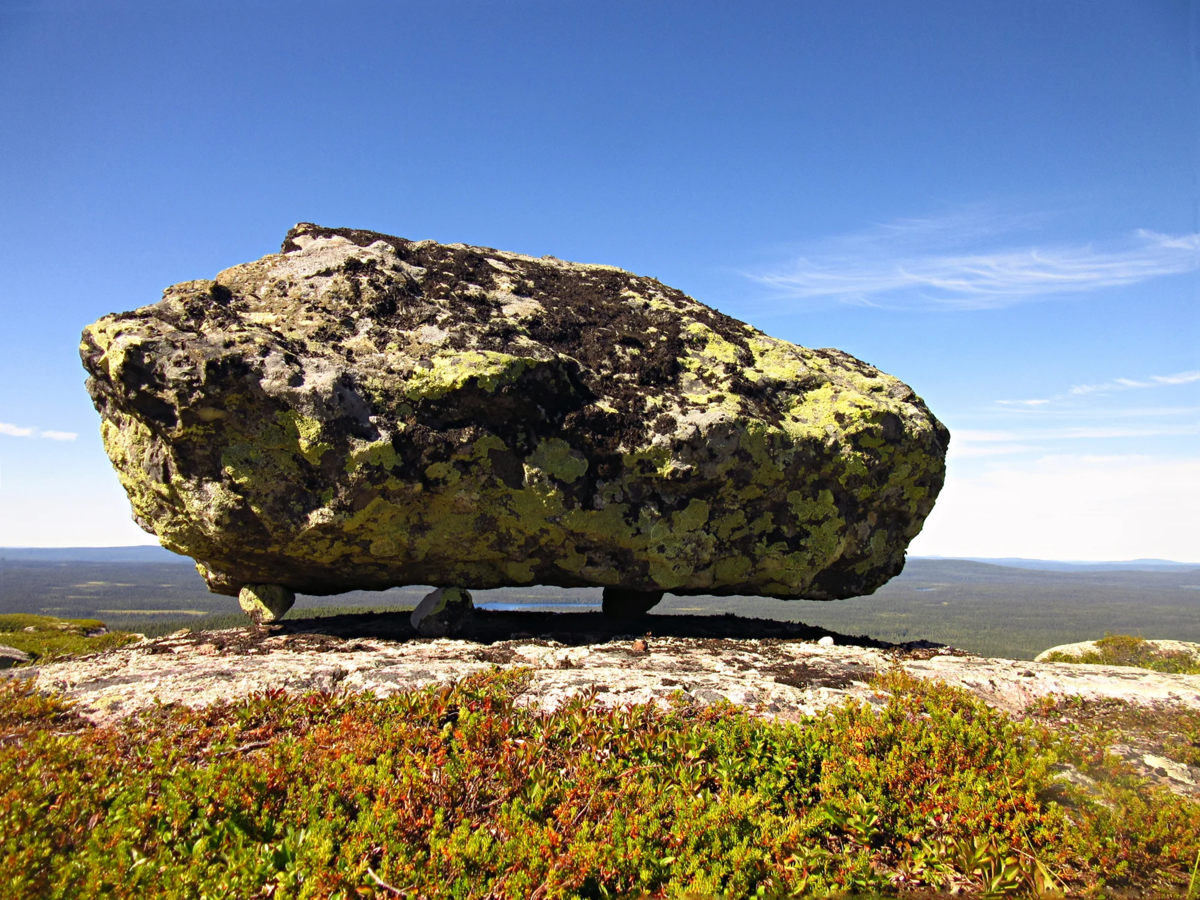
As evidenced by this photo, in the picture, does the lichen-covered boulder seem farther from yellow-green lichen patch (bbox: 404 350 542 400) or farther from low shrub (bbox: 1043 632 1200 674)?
low shrub (bbox: 1043 632 1200 674)

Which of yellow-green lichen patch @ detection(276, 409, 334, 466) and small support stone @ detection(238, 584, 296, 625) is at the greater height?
yellow-green lichen patch @ detection(276, 409, 334, 466)

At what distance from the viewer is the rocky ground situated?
8.64 m

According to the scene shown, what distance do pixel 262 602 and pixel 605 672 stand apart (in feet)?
26.7

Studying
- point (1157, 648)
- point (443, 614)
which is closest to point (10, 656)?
point (443, 614)

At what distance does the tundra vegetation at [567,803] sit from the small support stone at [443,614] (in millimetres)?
4527

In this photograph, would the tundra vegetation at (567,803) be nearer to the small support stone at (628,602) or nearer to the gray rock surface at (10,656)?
the small support stone at (628,602)

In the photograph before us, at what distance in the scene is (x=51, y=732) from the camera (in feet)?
24.5

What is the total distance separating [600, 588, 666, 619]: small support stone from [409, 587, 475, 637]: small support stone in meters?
3.56

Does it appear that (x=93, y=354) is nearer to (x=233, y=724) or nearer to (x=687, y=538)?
(x=233, y=724)

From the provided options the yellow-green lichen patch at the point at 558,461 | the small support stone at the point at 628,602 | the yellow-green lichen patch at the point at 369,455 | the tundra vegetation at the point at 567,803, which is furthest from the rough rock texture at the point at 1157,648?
the yellow-green lichen patch at the point at 369,455

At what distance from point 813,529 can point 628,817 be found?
343 inches

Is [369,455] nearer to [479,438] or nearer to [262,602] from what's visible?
[479,438]

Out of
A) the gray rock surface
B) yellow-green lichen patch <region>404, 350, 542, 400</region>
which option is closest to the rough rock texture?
yellow-green lichen patch <region>404, 350, 542, 400</region>

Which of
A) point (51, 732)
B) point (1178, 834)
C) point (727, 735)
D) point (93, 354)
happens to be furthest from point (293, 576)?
point (1178, 834)
